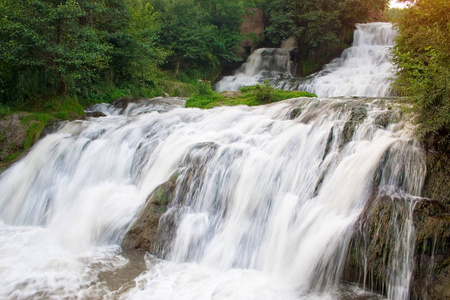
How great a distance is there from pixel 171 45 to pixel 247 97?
1204 cm

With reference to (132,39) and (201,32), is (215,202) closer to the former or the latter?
(132,39)

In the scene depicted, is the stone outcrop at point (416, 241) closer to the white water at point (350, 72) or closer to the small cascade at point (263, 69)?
the white water at point (350, 72)

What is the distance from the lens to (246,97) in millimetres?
12531

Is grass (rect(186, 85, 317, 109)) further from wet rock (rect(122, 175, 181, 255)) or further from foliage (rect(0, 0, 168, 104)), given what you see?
wet rock (rect(122, 175, 181, 255))

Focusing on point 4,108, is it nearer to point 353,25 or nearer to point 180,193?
point 180,193

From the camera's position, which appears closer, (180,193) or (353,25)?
(180,193)

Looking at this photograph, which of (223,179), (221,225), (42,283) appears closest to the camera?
(42,283)

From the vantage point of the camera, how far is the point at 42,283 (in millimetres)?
5070

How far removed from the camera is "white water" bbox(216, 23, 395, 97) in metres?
15.1

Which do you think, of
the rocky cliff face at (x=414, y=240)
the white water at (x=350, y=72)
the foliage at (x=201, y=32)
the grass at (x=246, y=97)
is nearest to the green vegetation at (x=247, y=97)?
the grass at (x=246, y=97)

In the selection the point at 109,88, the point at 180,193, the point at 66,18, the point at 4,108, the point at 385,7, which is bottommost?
the point at 180,193

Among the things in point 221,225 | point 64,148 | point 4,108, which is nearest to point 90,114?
point 4,108

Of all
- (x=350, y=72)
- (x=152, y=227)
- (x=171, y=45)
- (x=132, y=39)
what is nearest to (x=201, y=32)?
(x=171, y=45)

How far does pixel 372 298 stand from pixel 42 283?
466cm
